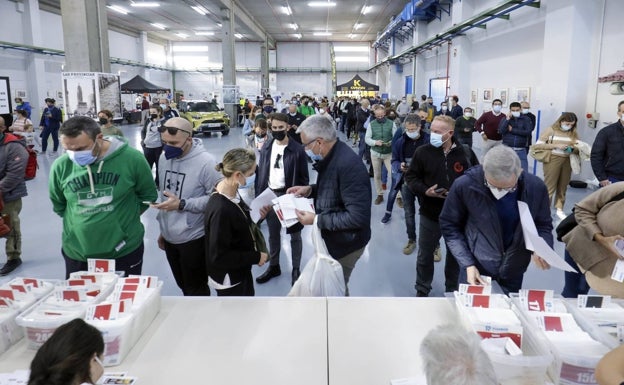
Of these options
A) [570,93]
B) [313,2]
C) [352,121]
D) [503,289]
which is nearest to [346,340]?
[503,289]

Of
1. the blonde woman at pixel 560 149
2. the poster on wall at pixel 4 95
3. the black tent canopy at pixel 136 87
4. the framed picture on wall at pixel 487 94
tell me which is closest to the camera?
the blonde woman at pixel 560 149

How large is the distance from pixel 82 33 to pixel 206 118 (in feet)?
31.7

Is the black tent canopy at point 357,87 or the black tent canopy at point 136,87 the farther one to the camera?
the black tent canopy at point 357,87

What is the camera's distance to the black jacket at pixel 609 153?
4.84m

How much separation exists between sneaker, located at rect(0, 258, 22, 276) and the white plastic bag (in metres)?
3.68

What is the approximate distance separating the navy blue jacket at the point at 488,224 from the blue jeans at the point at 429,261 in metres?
1.07

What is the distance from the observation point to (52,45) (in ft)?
69.7

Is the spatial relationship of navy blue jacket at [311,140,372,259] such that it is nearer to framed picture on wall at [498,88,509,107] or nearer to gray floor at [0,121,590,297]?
gray floor at [0,121,590,297]

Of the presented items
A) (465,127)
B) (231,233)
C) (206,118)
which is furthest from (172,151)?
(206,118)

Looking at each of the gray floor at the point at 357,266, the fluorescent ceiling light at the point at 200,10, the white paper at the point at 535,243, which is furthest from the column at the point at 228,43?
the white paper at the point at 535,243

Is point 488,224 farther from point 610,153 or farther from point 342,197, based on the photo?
point 610,153

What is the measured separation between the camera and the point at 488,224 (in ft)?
8.22

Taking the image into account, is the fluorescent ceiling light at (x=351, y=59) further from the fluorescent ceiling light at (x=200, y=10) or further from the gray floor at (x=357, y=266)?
the gray floor at (x=357, y=266)

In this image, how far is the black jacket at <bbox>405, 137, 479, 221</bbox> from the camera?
3.71 meters
